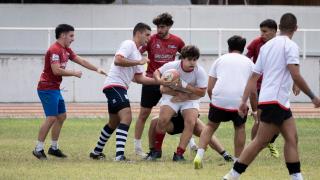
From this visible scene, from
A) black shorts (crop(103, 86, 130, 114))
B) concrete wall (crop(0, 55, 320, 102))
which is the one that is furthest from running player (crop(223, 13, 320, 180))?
concrete wall (crop(0, 55, 320, 102))

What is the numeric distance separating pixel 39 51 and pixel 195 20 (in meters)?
4.96

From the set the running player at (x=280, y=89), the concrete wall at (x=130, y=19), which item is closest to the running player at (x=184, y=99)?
the running player at (x=280, y=89)

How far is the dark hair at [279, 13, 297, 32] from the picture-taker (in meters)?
11.0

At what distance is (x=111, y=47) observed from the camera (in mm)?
27828

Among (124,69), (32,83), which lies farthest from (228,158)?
(32,83)

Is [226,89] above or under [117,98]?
above

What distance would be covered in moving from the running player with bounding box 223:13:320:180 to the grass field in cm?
118

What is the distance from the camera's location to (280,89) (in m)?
10.9

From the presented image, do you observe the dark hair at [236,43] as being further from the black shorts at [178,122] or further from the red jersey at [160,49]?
the red jersey at [160,49]

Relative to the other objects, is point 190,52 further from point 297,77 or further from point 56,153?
point 297,77

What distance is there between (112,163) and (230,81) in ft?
6.75

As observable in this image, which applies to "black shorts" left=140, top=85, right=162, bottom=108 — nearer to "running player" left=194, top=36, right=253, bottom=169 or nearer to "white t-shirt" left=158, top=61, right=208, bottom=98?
"white t-shirt" left=158, top=61, right=208, bottom=98

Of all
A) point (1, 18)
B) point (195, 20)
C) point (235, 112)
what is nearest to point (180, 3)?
point (195, 20)

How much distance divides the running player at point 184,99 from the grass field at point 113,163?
372mm
